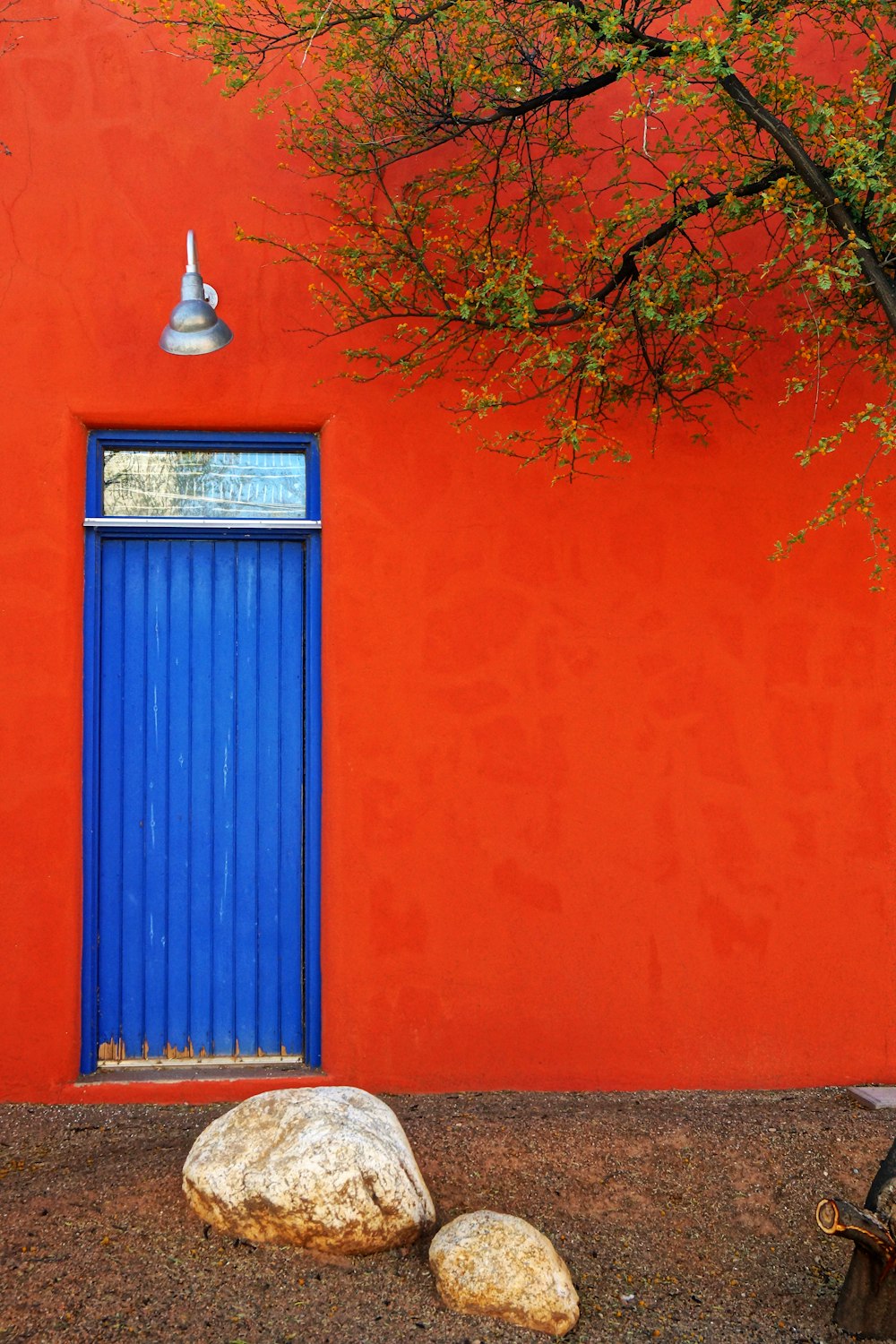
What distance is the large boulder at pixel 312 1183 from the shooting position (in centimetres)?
342

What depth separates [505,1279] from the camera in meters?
3.26

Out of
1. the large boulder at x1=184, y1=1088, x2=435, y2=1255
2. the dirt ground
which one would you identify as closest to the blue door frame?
the dirt ground

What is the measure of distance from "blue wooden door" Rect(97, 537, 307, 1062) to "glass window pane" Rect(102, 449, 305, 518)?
15cm

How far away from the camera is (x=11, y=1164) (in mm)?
4238

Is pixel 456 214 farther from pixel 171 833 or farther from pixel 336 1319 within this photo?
pixel 336 1319

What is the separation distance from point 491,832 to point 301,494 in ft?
6.10

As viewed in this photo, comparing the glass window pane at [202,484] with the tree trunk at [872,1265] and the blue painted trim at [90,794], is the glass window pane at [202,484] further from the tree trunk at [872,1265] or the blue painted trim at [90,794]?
the tree trunk at [872,1265]

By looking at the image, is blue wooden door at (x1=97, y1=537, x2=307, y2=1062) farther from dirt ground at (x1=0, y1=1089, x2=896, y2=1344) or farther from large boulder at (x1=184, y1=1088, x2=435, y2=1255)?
large boulder at (x1=184, y1=1088, x2=435, y2=1255)

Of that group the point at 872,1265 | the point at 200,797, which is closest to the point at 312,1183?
the point at 872,1265

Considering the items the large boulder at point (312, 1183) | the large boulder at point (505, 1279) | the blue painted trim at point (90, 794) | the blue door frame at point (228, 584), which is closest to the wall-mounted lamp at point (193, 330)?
the blue door frame at point (228, 584)

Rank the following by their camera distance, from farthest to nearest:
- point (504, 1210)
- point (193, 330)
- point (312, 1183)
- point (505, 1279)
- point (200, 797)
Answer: point (200, 797) < point (193, 330) < point (504, 1210) < point (312, 1183) < point (505, 1279)

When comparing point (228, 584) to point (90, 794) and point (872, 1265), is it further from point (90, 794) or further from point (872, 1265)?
point (872, 1265)

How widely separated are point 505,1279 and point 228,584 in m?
3.24

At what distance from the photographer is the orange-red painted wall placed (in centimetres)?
495
